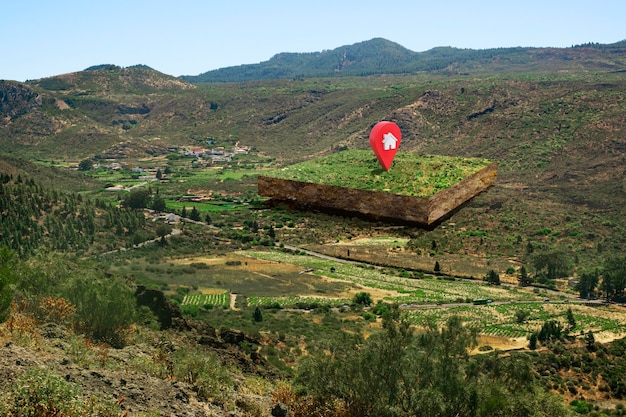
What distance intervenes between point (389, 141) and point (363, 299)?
65963 mm

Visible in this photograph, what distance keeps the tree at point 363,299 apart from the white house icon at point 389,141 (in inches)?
2543

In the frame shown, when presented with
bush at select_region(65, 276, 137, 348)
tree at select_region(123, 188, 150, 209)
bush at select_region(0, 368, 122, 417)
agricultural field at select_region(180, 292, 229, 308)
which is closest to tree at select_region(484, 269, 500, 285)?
agricultural field at select_region(180, 292, 229, 308)

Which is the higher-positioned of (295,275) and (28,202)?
(28,202)

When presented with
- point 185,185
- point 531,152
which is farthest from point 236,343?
point 531,152

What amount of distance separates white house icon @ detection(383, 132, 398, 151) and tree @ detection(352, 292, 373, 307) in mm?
64594

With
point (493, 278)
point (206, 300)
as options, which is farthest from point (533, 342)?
point (206, 300)

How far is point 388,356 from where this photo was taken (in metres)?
25.5

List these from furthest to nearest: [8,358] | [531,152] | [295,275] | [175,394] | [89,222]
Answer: [531,152]
[89,222]
[295,275]
[175,394]
[8,358]

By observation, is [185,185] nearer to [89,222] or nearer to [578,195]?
[89,222]

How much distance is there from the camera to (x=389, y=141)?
7.45 metres

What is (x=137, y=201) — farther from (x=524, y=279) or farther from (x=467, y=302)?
(x=524, y=279)

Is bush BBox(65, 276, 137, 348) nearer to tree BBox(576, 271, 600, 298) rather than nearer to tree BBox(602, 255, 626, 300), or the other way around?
tree BBox(576, 271, 600, 298)

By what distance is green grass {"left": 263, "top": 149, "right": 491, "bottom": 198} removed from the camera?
267 inches

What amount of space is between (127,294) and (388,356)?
62.7 feet
